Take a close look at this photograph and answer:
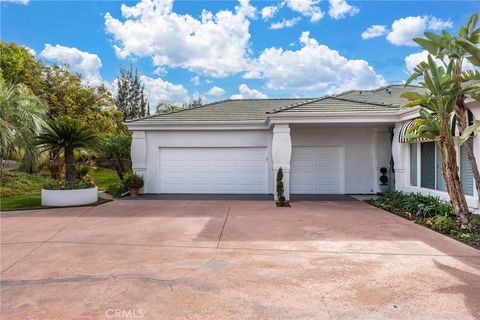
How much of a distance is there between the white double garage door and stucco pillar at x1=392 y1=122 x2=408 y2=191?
7.79ft

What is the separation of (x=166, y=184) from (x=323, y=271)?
1094 centimetres

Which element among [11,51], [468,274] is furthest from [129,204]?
[11,51]

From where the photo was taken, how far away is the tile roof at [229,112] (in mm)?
14489

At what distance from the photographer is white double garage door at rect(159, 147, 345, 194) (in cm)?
1423

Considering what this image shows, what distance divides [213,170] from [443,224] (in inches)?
374

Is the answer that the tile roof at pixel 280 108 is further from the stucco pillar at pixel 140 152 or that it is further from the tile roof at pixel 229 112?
the stucco pillar at pixel 140 152

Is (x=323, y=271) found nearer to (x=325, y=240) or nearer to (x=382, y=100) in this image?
(x=325, y=240)

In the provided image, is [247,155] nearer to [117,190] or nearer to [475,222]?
[117,190]

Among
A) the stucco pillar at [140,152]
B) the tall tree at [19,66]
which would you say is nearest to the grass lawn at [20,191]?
the stucco pillar at [140,152]

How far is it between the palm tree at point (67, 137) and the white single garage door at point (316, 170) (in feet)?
29.3

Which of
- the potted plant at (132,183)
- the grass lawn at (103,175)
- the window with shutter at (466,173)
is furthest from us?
the grass lawn at (103,175)

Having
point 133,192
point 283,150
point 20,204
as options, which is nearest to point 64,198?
point 20,204

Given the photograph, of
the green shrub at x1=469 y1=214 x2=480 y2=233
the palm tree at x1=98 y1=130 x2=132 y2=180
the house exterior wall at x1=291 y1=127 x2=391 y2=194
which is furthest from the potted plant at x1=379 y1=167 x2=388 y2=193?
the palm tree at x1=98 y1=130 x2=132 y2=180

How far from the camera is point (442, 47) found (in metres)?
7.29
